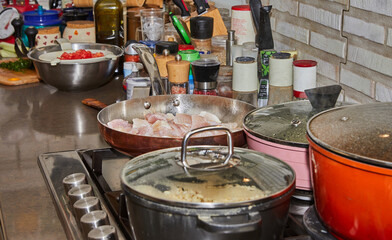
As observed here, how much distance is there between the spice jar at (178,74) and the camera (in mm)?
1580

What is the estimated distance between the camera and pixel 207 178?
779 millimetres

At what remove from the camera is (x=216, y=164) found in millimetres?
827

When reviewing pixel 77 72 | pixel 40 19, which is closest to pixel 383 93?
pixel 77 72

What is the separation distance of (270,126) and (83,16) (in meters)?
1.86

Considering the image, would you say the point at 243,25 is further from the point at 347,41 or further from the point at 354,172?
the point at 354,172

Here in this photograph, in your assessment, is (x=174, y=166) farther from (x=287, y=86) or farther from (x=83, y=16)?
(x=83, y=16)

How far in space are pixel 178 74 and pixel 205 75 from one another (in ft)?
0.28

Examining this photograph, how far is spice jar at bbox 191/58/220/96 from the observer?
1.54 m

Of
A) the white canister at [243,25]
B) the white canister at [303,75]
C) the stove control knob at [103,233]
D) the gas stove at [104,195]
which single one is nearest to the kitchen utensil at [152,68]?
the gas stove at [104,195]

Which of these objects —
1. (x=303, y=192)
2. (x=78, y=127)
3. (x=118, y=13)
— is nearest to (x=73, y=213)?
(x=303, y=192)

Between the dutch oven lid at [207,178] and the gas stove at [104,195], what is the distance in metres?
0.11

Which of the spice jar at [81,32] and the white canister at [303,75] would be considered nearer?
the white canister at [303,75]

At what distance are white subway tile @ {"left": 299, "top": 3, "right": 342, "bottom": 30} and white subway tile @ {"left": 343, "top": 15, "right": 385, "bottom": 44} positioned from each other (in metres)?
0.04

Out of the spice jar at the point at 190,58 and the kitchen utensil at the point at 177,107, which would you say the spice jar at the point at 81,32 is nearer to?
the spice jar at the point at 190,58
